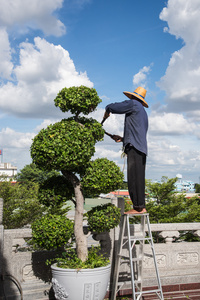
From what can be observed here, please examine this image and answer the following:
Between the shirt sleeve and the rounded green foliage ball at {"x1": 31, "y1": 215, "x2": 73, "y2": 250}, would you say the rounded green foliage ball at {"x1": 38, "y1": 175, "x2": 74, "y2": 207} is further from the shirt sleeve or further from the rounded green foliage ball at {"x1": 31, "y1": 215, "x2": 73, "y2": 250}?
the shirt sleeve

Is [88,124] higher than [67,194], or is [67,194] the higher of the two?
[88,124]

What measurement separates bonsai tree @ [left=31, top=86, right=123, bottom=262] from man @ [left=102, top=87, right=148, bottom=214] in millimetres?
193

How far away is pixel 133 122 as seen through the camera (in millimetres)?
4074

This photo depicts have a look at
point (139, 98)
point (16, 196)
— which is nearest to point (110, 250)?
point (139, 98)

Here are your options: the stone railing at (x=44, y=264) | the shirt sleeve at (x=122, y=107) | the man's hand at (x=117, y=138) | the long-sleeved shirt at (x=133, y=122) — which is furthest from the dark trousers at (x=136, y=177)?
the stone railing at (x=44, y=264)

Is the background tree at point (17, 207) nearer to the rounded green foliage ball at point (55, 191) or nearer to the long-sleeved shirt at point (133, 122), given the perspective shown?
the rounded green foliage ball at point (55, 191)

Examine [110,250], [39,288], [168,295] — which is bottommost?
[168,295]

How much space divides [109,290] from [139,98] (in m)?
2.71

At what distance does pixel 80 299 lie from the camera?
359 cm

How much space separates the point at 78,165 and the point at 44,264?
1.53 m

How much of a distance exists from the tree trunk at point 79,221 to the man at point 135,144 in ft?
2.15

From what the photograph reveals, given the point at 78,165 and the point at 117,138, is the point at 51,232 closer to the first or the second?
the point at 78,165

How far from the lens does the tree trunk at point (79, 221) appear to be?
3988 mm

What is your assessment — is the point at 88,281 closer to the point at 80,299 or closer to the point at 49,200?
the point at 80,299
